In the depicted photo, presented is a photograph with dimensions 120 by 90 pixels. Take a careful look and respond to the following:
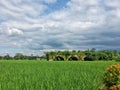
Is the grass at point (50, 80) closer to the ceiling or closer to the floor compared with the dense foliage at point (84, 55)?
closer to the floor

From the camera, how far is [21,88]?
23.2ft

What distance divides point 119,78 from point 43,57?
2749 inches

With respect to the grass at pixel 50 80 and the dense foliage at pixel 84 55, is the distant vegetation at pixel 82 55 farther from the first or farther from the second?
the grass at pixel 50 80

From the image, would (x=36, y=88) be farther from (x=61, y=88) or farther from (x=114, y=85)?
(x=114, y=85)

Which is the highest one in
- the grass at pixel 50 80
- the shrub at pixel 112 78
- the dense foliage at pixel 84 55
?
the dense foliage at pixel 84 55

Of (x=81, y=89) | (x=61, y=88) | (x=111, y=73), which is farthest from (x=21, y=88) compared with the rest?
(x=111, y=73)

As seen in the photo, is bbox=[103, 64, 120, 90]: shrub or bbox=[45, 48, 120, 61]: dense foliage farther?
bbox=[45, 48, 120, 61]: dense foliage

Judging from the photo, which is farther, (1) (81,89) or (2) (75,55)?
(2) (75,55)

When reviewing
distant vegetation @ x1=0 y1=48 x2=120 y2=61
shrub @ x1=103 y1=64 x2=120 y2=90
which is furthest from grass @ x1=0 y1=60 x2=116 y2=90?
distant vegetation @ x1=0 y1=48 x2=120 y2=61

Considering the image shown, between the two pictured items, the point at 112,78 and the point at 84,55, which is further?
the point at 84,55

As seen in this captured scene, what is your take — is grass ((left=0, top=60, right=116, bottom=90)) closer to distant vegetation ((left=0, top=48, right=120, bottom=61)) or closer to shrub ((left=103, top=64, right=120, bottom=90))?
shrub ((left=103, top=64, right=120, bottom=90))

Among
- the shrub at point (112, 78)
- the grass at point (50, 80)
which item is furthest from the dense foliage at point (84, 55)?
the shrub at point (112, 78)

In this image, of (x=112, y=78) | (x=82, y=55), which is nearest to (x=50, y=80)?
(x=112, y=78)

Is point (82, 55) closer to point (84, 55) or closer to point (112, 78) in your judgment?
point (84, 55)
